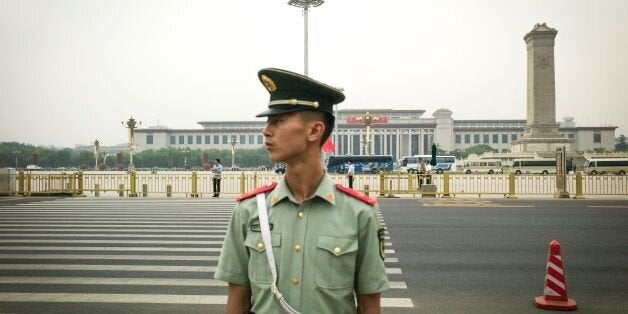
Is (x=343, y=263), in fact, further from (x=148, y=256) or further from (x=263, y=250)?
(x=148, y=256)

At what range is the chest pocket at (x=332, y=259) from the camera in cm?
196

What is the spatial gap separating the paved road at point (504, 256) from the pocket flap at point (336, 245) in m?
3.81

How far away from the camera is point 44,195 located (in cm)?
2242

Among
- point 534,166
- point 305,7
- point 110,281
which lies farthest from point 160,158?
point 110,281

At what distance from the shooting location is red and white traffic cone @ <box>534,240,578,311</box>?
554cm

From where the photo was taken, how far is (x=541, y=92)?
55.6 metres

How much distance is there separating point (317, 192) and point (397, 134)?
111 meters

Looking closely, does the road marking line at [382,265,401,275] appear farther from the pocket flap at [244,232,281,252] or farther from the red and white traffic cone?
the pocket flap at [244,232,281,252]

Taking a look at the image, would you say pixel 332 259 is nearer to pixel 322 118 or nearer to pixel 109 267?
pixel 322 118

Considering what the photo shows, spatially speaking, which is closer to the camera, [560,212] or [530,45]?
[560,212]

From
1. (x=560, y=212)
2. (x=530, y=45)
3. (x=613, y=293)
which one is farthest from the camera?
(x=530, y=45)

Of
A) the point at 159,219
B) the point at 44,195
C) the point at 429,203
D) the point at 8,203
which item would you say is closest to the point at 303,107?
the point at 159,219

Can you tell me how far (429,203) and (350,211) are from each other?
16.8 m

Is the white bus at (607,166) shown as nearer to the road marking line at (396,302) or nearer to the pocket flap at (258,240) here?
the road marking line at (396,302)
